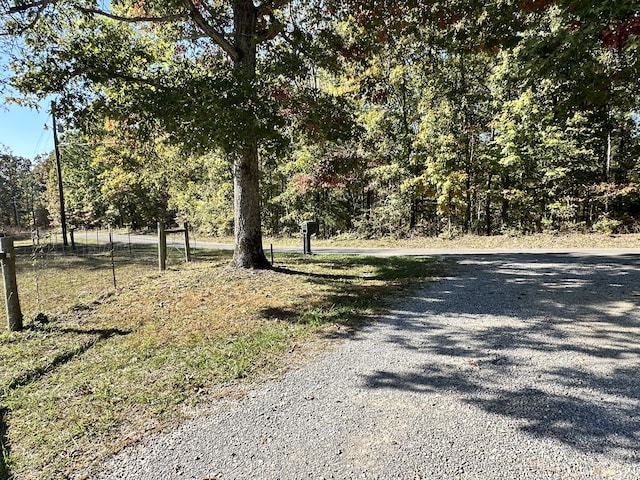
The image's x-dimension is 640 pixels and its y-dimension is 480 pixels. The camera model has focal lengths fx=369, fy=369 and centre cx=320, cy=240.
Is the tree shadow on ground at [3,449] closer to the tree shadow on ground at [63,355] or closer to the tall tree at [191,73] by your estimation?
the tree shadow on ground at [63,355]

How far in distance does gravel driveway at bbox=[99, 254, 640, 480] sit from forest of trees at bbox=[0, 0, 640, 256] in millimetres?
2765

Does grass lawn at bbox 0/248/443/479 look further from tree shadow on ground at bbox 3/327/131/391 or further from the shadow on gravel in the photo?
the shadow on gravel

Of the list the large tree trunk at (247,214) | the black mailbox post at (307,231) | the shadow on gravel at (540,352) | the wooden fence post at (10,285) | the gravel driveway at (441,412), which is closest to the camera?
the gravel driveway at (441,412)

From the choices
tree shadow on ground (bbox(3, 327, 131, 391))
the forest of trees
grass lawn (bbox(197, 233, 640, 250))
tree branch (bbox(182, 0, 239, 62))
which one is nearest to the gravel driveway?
tree shadow on ground (bbox(3, 327, 131, 391))

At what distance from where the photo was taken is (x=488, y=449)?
6.58 feet

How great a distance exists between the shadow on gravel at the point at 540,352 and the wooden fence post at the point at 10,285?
444 cm

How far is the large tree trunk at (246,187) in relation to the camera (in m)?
6.18

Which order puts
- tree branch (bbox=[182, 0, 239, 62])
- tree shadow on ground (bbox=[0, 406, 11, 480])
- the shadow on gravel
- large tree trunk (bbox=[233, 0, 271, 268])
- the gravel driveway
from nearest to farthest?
1. the gravel driveway
2. tree shadow on ground (bbox=[0, 406, 11, 480])
3. the shadow on gravel
4. tree branch (bbox=[182, 0, 239, 62])
5. large tree trunk (bbox=[233, 0, 271, 268])

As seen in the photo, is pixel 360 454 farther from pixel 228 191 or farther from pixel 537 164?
pixel 228 191

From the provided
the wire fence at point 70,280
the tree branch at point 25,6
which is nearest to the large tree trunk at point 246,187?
the wire fence at point 70,280

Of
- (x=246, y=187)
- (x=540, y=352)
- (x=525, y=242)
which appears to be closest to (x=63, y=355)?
(x=246, y=187)

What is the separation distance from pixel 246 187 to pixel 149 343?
3.43 meters

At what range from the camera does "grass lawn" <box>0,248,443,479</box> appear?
2418 mm

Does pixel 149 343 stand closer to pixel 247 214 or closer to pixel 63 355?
pixel 63 355
